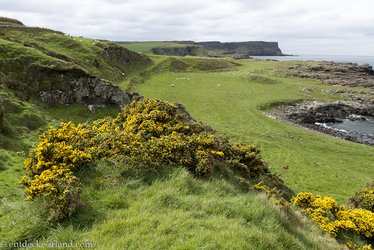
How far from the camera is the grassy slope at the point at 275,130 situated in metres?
34.4

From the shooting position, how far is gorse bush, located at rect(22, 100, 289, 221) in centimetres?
973

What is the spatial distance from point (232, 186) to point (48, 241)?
7.06m

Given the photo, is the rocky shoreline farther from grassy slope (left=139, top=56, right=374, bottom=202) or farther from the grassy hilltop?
the grassy hilltop

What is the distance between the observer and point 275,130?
52.9m

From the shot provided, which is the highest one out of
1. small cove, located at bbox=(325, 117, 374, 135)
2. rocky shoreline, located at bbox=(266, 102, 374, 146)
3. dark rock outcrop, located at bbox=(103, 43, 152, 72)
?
dark rock outcrop, located at bbox=(103, 43, 152, 72)

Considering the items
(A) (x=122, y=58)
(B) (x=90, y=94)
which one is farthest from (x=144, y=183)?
(A) (x=122, y=58)

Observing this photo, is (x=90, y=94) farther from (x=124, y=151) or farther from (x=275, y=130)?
(x=275, y=130)

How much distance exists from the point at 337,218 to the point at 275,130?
37.7m

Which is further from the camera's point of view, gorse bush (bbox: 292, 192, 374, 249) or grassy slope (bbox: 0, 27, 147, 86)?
grassy slope (bbox: 0, 27, 147, 86)

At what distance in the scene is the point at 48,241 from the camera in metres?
8.40

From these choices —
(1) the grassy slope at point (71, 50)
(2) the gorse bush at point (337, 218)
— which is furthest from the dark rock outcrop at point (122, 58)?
(2) the gorse bush at point (337, 218)

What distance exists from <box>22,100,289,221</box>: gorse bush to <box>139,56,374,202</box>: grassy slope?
18.1 metres

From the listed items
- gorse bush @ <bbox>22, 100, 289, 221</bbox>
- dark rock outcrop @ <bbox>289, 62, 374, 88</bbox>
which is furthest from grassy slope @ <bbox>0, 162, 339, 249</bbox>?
dark rock outcrop @ <bbox>289, 62, 374, 88</bbox>

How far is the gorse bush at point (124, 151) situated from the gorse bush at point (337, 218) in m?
3.09
